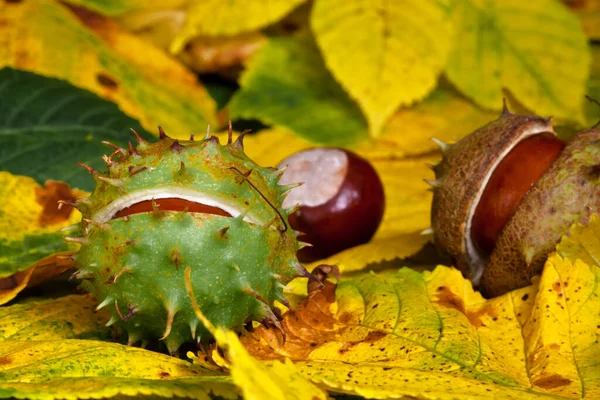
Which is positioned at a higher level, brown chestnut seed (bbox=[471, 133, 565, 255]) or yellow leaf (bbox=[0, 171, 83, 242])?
brown chestnut seed (bbox=[471, 133, 565, 255])

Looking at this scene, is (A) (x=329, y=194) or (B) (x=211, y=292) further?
(A) (x=329, y=194)

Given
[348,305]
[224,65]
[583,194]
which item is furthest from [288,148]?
[583,194]

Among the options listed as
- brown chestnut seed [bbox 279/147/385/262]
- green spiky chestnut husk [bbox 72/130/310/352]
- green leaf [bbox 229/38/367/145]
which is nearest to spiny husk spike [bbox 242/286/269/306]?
green spiky chestnut husk [bbox 72/130/310/352]

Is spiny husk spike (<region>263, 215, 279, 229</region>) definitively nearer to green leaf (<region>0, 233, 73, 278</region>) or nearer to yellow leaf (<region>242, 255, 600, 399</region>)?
yellow leaf (<region>242, 255, 600, 399</region>)

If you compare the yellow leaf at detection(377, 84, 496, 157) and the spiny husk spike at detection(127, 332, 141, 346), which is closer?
the spiny husk spike at detection(127, 332, 141, 346)

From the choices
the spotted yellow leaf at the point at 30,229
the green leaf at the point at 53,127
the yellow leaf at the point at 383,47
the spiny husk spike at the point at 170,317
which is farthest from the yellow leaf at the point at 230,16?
the spiny husk spike at the point at 170,317

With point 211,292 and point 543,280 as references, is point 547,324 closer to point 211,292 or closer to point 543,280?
point 543,280

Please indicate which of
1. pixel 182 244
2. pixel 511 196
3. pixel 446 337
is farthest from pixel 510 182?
pixel 182 244

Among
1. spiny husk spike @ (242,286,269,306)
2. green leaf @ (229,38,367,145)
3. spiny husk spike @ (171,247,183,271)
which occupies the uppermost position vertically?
spiny husk spike @ (171,247,183,271)
